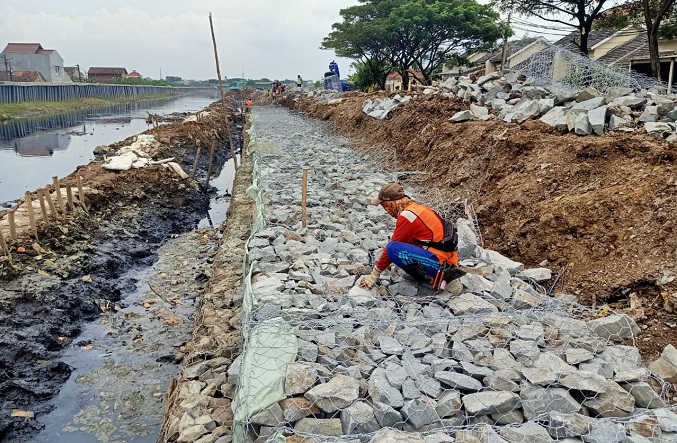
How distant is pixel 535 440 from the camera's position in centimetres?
286

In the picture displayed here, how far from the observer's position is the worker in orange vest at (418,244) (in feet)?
14.9

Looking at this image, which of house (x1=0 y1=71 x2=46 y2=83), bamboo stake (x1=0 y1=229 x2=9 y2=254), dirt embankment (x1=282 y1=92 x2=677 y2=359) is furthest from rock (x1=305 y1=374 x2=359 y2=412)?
house (x1=0 y1=71 x2=46 y2=83)

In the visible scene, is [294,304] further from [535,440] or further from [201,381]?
[535,440]

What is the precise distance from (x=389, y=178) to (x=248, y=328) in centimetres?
665

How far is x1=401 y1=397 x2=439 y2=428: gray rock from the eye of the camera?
9.91 feet

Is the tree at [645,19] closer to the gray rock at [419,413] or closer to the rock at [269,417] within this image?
the gray rock at [419,413]

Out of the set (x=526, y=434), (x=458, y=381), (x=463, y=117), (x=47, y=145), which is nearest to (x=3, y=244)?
(x=458, y=381)

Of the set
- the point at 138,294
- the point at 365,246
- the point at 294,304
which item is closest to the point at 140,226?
the point at 138,294

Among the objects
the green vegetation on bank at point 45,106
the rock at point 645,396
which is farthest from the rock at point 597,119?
the green vegetation on bank at point 45,106

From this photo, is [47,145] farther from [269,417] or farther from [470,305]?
[269,417]

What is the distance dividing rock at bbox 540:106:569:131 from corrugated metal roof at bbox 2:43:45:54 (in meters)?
75.3

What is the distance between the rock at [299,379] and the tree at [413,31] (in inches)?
939

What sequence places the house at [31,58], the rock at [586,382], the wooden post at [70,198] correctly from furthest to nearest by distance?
the house at [31,58] → the wooden post at [70,198] → the rock at [586,382]

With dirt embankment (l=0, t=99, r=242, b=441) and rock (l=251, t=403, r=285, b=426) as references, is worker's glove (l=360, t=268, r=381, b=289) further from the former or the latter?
dirt embankment (l=0, t=99, r=242, b=441)
